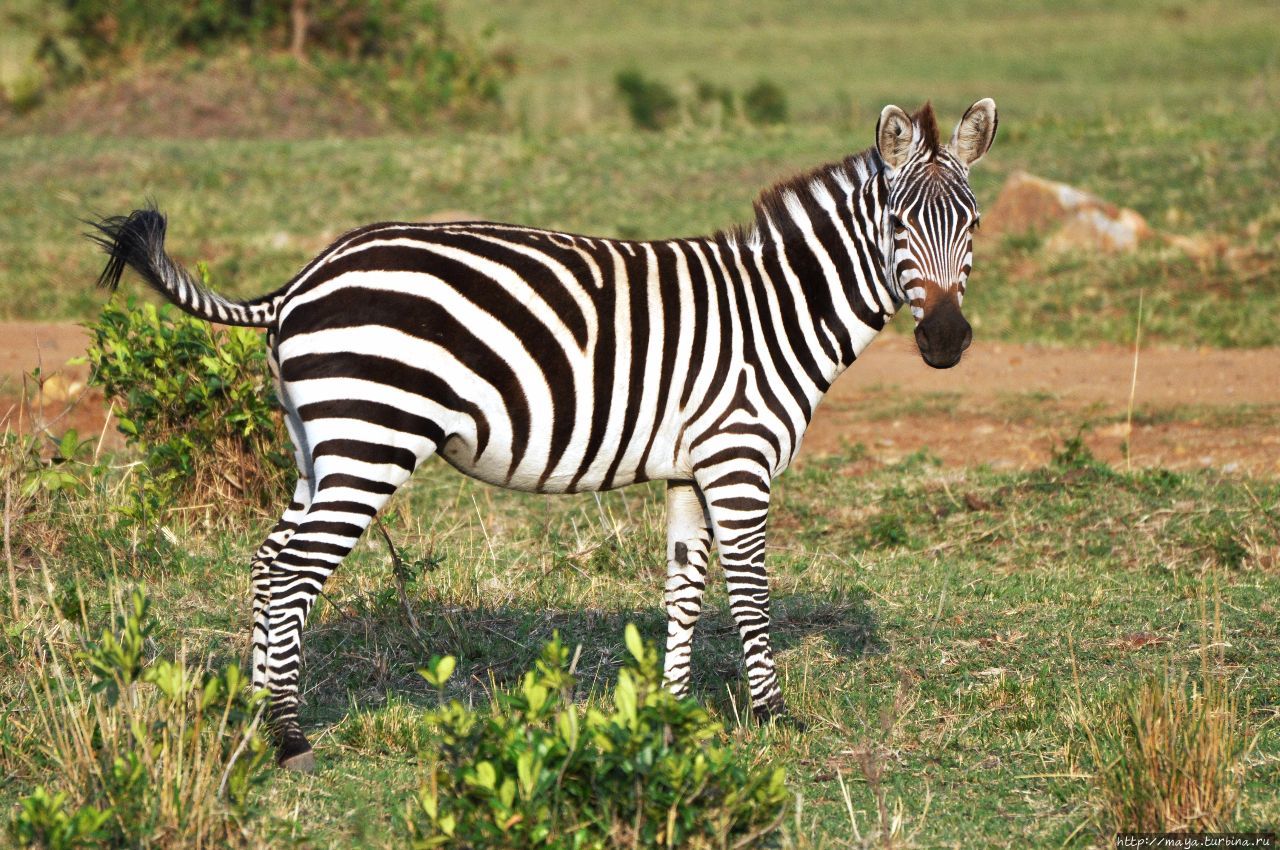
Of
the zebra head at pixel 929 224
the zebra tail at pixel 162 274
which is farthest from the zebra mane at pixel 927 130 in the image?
the zebra tail at pixel 162 274

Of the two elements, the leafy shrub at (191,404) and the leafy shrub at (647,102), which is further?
the leafy shrub at (647,102)

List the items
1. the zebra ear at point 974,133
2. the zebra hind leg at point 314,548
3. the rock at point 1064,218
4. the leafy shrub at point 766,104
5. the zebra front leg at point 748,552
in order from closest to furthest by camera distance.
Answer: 1. the zebra hind leg at point 314,548
2. the zebra front leg at point 748,552
3. the zebra ear at point 974,133
4. the rock at point 1064,218
5. the leafy shrub at point 766,104

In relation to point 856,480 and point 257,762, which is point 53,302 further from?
point 257,762

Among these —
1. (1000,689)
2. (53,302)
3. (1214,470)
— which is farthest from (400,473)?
(53,302)

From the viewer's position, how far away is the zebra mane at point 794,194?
555 cm

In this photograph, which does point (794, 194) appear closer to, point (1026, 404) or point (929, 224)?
point (929, 224)

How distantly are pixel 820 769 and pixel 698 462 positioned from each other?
1.15 metres

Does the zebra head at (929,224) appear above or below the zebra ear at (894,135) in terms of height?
below

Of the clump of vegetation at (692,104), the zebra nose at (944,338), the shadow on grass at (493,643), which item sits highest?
the clump of vegetation at (692,104)

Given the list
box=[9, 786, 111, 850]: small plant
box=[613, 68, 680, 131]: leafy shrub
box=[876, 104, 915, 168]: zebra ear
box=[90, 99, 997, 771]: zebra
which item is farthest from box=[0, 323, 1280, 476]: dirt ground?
box=[613, 68, 680, 131]: leafy shrub

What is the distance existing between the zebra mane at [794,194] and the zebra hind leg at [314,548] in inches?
61.6

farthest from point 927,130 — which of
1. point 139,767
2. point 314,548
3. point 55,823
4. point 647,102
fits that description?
point 647,102

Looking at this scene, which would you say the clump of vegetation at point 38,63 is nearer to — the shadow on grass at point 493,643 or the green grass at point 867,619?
the green grass at point 867,619

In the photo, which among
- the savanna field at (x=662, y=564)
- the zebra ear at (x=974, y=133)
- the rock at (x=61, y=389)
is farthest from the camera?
the rock at (x=61, y=389)
